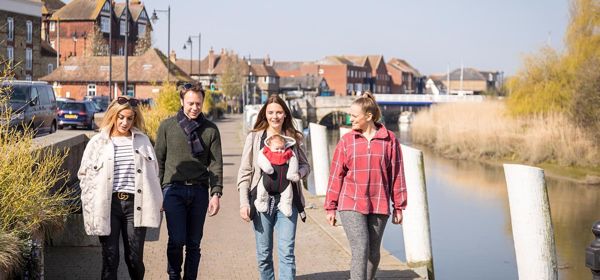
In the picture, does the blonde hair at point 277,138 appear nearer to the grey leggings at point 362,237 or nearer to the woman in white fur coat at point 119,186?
the grey leggings at point 362,237

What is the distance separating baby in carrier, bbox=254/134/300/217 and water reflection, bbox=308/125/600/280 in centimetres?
746

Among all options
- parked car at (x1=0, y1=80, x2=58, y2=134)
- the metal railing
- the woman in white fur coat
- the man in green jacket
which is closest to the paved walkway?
the man in green jacket

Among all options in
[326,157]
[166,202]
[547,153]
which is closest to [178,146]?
[166,202]

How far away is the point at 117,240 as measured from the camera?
19.7 feet

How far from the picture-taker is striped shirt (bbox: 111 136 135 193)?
5941 millimetres

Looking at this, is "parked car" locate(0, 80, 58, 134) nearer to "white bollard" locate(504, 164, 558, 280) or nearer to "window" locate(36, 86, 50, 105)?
"window" locate(36, 86, 50, 105)

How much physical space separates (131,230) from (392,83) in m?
160

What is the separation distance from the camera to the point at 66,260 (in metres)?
7.77

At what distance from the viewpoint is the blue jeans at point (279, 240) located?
609 centimetres

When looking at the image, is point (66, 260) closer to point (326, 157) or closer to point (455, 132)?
point (326, 157)

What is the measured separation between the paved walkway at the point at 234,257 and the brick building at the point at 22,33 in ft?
168

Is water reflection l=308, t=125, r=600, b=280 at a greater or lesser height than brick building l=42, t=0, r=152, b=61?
lesser

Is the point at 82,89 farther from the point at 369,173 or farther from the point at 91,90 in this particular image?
the point at 369,173

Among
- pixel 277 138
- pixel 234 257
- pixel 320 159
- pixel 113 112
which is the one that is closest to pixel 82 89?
pixel 320 159
